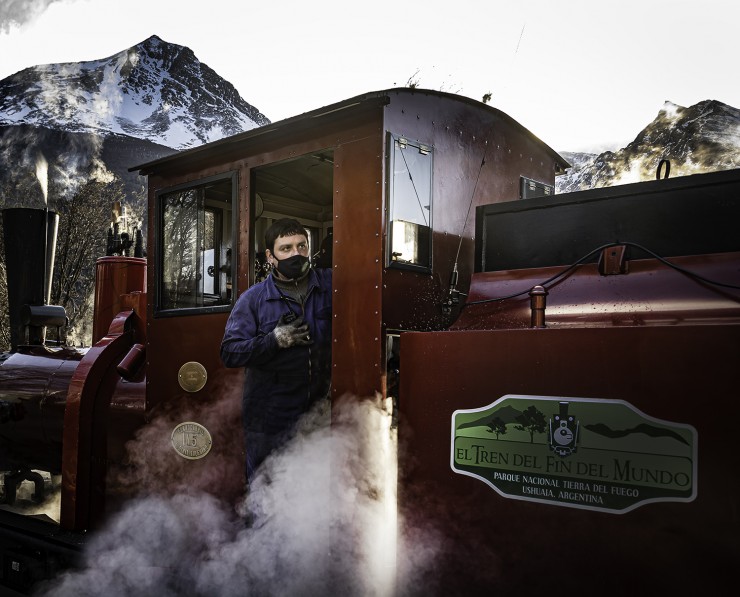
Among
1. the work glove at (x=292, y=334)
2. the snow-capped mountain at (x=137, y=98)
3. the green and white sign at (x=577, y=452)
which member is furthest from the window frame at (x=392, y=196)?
the snow-capped mountain at (x=137, y=98)

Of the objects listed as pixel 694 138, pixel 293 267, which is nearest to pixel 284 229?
pixel 293 267

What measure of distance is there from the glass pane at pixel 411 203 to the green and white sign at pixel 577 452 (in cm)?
79

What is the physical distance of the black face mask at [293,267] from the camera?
3162 millimetres

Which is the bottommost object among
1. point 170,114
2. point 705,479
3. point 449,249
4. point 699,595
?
point 699,595

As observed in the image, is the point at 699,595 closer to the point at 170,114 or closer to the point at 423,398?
the point at 423,398

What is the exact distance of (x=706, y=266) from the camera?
221 centimetres

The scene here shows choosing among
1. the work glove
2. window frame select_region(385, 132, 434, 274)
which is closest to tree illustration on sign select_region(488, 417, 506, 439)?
window frame select_region(385, 132, 434, 274)

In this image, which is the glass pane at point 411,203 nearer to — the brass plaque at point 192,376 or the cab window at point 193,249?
the cab window at point 193,249

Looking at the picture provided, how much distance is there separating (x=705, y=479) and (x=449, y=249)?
1550 mm

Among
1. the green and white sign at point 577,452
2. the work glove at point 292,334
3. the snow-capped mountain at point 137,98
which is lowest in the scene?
the green and white sign at point 577,452

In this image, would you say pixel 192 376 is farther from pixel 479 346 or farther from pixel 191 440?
pixel 479 346

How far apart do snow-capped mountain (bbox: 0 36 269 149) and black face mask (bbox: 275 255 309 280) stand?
42212 mm

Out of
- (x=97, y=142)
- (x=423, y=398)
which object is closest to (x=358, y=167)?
(x=423, y=398)

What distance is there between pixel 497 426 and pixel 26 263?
465 centimetres
